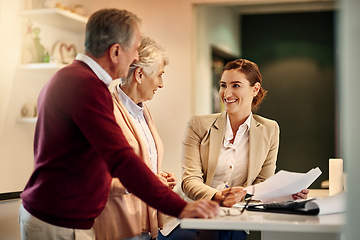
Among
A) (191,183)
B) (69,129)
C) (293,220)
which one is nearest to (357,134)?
(293,220)

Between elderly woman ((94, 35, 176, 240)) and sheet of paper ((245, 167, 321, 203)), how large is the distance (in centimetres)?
48

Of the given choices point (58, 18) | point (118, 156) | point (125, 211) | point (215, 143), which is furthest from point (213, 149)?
point (58, 18)

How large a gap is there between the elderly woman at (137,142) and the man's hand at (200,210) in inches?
24.8

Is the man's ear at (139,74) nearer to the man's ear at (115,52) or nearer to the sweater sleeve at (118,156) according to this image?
the man's ear at (115,52)

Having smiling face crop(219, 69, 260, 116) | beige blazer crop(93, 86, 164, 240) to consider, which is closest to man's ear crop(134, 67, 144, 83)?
beige blazer crop(93, 86, 164, 240)

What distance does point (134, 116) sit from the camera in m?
2.40

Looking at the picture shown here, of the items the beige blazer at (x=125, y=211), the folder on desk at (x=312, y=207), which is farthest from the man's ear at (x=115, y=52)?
the folder on desk at (x=312, y=207)

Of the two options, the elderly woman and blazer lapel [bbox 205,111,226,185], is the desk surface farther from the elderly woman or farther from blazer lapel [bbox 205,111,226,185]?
blazer lapel [bbox 205,111,226,185]

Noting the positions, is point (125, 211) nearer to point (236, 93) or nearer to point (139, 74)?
point (139, 74)

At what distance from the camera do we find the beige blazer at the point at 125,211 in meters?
2.12

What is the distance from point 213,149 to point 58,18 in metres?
1.84

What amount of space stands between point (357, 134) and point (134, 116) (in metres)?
1.32

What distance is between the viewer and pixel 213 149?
102 inches

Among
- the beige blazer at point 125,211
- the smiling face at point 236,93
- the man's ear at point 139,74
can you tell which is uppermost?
the man's ear at point 139,74
